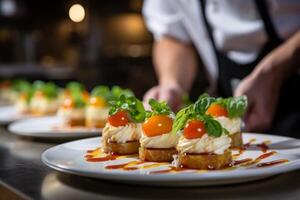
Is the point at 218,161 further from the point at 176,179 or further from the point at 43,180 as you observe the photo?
the point at 43,180

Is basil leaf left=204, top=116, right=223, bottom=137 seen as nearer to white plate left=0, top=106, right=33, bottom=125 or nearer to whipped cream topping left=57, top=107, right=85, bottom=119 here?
whipped cream topping left=57, top=107, right=85, bottom=119

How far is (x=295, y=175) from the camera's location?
45.9 inches

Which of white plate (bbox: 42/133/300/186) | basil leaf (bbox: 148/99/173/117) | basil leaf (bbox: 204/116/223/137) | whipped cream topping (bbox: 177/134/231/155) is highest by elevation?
basil leaf (bbox: 148/99/173/117)

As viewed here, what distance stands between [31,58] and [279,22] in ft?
22.3

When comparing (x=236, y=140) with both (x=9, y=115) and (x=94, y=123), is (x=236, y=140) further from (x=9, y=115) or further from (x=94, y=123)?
(x=9, y=115)

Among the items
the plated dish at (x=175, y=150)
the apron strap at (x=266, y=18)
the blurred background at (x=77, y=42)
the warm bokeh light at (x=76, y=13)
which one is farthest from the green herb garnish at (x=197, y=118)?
the warm bokeh light at (x=76, y=13)

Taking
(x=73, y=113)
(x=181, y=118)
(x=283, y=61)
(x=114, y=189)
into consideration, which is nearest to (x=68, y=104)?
(x=73, y=113)

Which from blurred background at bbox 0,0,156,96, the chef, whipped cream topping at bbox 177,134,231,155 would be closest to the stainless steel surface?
whipped cream topping at bbox 177,134,231,155

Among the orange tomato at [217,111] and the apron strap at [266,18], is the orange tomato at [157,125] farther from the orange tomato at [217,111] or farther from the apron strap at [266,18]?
the apron strap at [266,18]

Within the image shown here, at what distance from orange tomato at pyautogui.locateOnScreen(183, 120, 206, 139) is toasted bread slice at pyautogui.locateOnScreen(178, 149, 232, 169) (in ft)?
0.14

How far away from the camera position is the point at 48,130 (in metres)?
1.89

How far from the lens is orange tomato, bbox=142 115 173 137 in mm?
1329

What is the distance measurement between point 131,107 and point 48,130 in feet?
1.68

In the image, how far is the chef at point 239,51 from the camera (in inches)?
77.5
